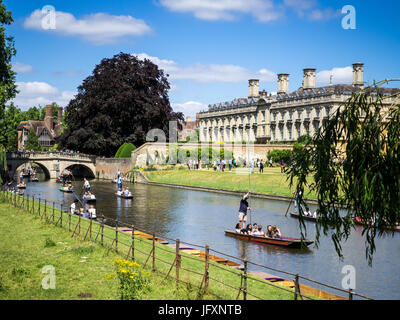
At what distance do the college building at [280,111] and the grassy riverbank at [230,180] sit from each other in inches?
881

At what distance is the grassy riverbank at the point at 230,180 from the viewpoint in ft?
143

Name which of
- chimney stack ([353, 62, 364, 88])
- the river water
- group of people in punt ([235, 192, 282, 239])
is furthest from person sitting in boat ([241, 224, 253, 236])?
chimney stack ([353, 62, 364, 88])

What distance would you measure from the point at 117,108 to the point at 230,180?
2309 cm

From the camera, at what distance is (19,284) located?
40.4ft

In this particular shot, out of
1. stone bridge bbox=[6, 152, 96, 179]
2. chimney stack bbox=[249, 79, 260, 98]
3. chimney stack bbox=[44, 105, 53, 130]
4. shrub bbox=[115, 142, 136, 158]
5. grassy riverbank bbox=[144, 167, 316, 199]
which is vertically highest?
chimney stack bbox=[249, 79, 260, 98]

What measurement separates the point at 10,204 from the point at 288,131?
196ft

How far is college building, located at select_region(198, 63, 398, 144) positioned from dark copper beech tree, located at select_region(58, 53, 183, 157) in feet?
67.5

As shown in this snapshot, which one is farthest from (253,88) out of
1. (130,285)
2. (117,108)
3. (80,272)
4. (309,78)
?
(130,285)

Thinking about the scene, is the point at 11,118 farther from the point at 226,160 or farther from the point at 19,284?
the point at 19,284

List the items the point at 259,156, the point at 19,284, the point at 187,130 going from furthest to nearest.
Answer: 1. the point at 187,130
2. the point at 259,156
3. the point at 19,284

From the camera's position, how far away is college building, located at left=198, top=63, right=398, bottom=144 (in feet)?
242

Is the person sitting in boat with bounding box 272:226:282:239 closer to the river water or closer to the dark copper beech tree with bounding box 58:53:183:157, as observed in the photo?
the river water

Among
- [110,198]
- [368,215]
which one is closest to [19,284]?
[368,215]
